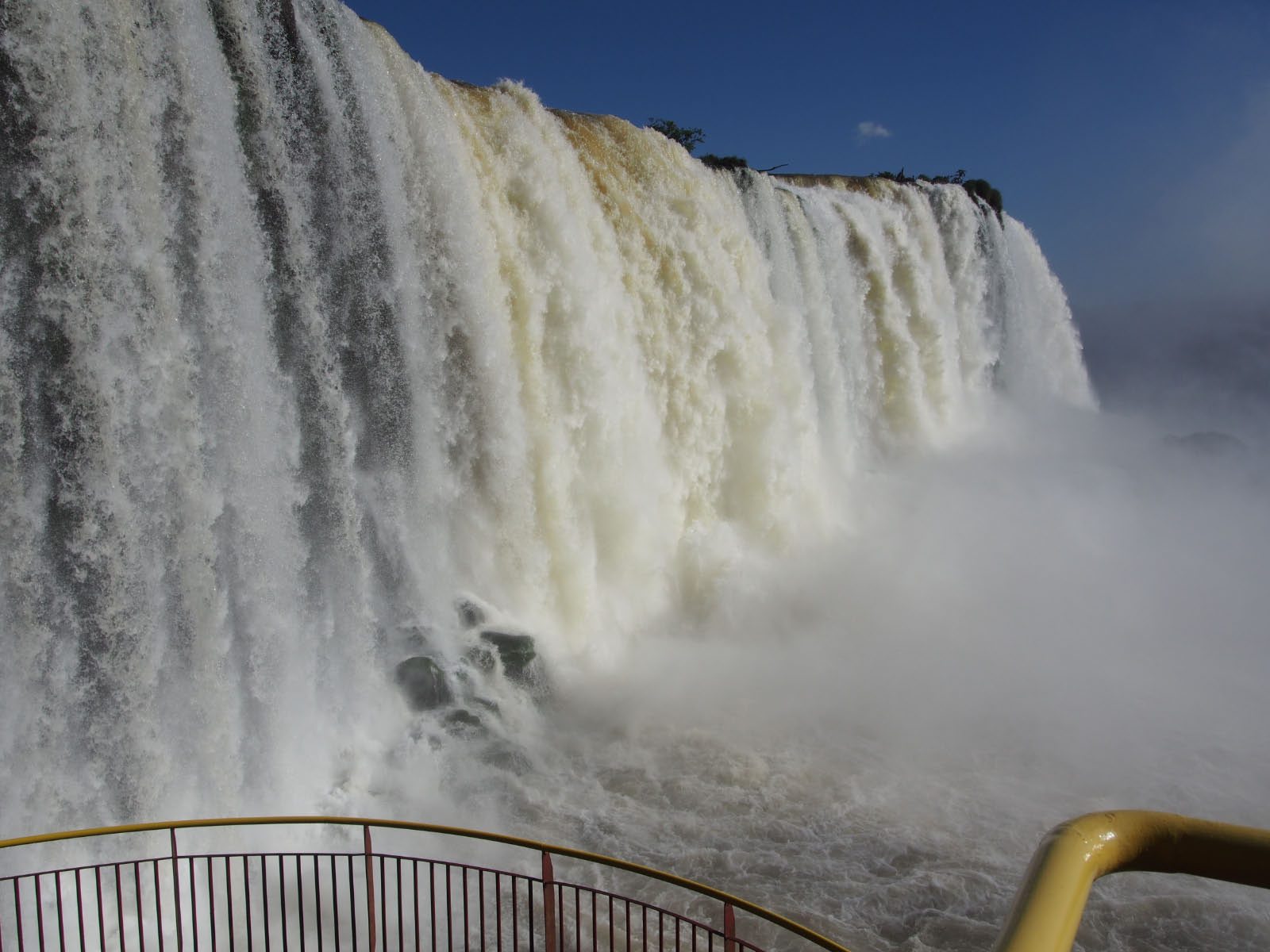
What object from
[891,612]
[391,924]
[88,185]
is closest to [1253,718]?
[891,612]

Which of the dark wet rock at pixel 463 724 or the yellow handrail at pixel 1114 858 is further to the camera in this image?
the dark wet rock at pixel 463 724

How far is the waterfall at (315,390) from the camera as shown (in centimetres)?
553

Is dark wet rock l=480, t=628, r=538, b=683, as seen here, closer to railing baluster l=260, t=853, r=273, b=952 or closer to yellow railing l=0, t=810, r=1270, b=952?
yellow railing l=0, t=810, r=1270, b=952

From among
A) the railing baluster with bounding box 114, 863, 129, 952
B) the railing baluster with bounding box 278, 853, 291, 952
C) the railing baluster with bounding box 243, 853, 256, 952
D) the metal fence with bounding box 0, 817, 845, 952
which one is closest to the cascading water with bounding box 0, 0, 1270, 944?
the metal fence with bounding box 0, 817, 845, 952

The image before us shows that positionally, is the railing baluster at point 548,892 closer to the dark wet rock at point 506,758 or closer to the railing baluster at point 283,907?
the railing baluster at point 283,907

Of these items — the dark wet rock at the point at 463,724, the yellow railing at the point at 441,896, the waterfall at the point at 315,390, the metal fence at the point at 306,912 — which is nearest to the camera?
the yellow railing at the point at 441,896

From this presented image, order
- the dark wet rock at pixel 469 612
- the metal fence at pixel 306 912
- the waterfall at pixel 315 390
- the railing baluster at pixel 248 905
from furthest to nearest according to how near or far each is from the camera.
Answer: the dark wet rock at pixel 469 612
the waterfall at pixel 315 390
the metal fence at pixel 306 912
the railing baluster at pixel 248 905

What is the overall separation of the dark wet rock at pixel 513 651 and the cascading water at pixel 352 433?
6.7 inches

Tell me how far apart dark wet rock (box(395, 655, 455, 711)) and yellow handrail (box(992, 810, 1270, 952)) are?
6.95m

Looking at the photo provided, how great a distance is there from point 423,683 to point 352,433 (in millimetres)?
2343

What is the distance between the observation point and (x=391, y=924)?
5.49 meters

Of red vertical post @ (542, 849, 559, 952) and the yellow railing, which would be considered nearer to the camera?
the yellow railing

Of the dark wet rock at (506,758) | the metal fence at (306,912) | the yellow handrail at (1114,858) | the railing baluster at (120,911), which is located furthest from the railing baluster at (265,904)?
the yellow handrail at (1114,858)

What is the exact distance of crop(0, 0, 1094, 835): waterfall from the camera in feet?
18.1
